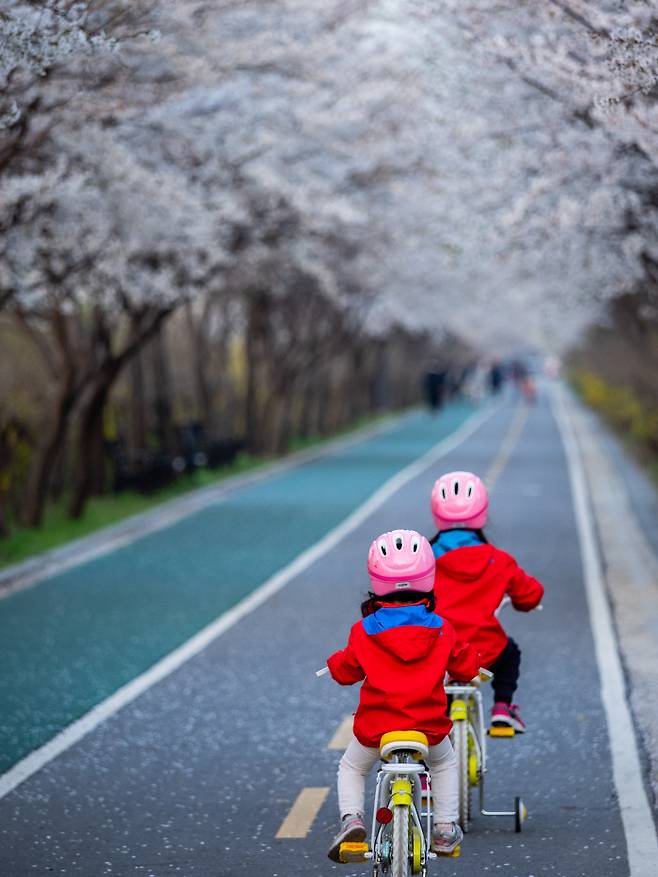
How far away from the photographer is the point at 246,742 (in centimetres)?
938

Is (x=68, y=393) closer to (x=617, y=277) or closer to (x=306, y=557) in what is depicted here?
(x=306, y=557)

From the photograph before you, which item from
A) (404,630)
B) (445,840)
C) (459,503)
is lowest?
(445,840)

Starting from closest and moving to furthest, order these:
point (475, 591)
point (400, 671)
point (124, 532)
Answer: point (400, 671) → point (475, 591) → point (124, 532)

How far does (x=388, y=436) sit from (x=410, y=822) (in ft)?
153

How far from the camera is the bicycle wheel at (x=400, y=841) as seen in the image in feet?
18.5

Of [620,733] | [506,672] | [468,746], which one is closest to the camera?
[468,746]

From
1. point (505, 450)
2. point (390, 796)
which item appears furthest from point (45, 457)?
point (505, 450)

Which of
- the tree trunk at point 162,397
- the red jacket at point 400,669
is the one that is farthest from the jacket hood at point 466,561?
the tree trunk at point 162,397

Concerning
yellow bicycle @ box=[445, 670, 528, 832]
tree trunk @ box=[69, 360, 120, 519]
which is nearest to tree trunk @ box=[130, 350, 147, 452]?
tree trunk @ box=[69, 360, 120, 519]

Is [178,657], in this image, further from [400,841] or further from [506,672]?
[400,841]

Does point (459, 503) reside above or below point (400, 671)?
above

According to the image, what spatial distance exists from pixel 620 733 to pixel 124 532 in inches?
510

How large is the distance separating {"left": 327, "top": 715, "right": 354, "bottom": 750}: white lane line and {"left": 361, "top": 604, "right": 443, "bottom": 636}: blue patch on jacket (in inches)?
120

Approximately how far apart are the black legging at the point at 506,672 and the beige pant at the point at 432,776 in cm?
139
